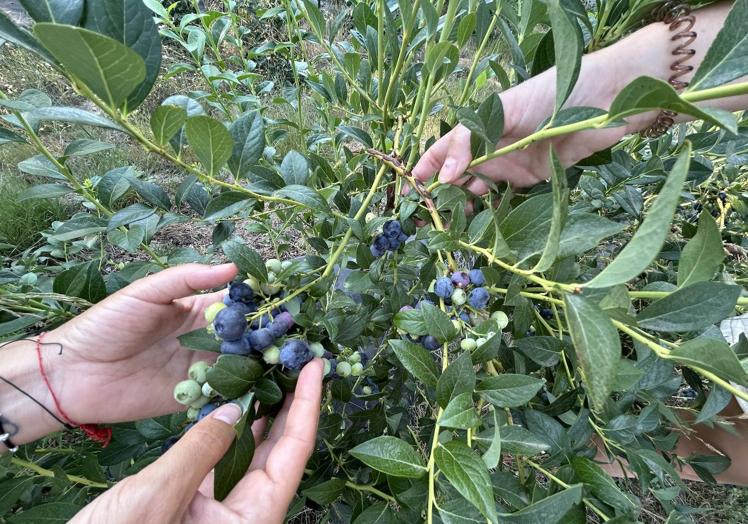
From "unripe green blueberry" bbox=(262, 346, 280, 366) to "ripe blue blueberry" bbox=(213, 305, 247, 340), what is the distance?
0.06 m

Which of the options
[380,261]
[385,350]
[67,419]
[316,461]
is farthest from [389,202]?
[67,419]

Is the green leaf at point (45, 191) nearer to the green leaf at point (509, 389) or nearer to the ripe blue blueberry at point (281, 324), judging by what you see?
the ripe blue blueberry at point (281, 324)

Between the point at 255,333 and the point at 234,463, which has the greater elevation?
the point at 255,333

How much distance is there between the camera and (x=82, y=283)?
86cm

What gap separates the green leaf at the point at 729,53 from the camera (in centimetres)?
42

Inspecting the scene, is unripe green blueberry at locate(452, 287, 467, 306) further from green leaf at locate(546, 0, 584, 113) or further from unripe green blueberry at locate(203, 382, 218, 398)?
unripe green blueberry at locate(203, 382, 218, 398)

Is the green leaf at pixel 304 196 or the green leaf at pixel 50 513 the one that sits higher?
the green leaf at pixel 304 196

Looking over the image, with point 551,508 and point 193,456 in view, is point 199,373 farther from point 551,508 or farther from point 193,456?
point 551,508

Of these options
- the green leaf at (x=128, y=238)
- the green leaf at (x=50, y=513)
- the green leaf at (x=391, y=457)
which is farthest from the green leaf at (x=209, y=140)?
the green leaf at (x=50, y=513)

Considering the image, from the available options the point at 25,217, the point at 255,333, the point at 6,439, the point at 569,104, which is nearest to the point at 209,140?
the point at 255,333

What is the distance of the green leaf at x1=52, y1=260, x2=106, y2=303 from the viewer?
82cm

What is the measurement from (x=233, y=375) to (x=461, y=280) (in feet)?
1.29

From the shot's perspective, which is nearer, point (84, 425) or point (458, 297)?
point (458, 297)

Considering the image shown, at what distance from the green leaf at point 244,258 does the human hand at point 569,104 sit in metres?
0.41
